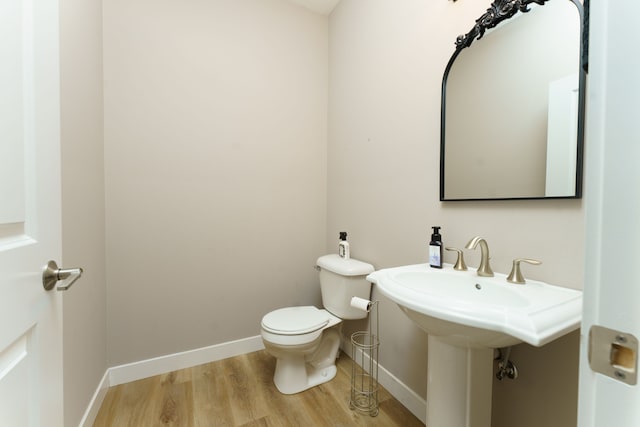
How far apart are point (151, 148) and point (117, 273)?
0.80 m

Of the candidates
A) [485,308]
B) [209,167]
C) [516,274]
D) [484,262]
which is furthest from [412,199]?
[209,167]

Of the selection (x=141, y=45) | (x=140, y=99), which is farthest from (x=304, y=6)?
(x=140, y=99)

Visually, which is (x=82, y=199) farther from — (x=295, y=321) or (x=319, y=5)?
(x=319, y=5)

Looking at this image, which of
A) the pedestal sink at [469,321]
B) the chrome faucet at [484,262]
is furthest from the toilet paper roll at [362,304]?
the chrome faucet at [484,262]

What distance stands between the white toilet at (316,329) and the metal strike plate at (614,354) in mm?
1364

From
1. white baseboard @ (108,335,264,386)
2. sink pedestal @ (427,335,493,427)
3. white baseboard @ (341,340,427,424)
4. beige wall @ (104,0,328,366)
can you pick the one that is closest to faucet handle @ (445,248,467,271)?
sink pedestal @ (427,335,493,427)

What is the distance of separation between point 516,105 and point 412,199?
0.60 metres

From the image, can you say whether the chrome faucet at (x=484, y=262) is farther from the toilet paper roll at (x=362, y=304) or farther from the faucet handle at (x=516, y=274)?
the toilet paper roll at (x=362, y=304)

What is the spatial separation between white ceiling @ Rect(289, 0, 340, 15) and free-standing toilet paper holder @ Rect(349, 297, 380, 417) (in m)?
2.17

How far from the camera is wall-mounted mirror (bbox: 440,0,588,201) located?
913 millimetres

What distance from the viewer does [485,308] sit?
0.71 meters

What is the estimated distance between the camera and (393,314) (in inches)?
62.9

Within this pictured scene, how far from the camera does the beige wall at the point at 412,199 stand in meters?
0.94

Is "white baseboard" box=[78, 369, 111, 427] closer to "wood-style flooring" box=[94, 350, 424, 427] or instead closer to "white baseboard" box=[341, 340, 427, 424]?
"wood-style flooring" box=[94, 350, 424, 427]
